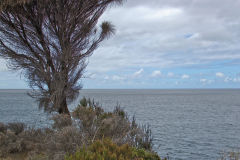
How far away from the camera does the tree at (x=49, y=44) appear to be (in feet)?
35.2

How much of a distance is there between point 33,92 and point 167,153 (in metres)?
8.37

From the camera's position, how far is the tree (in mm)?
10742

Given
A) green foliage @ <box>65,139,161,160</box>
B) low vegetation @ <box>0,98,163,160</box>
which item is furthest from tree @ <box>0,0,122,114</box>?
green foliage @ <box>65,139,161,160</box>

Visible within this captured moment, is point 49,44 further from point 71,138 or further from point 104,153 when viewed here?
point 104,153

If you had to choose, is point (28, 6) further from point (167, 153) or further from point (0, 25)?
point (167, 153)

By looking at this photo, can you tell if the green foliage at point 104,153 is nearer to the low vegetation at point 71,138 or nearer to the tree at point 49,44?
the low vegetation at point 71,138

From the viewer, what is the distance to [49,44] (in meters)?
11.3

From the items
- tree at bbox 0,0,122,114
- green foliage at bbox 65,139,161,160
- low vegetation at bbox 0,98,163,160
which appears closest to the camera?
green foliage at bbox 65,139,161,160

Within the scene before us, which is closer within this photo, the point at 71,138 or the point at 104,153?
the point at 104,153

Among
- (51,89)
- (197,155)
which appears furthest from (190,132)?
(51,89)

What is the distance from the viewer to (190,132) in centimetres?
2238

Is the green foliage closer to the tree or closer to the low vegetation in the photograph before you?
the low vegetation

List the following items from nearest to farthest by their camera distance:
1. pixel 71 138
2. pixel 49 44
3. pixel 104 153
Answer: pixel 104 153 → pixel 71 138 → pixel 49 44

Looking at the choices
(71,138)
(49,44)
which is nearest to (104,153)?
(71,138)
